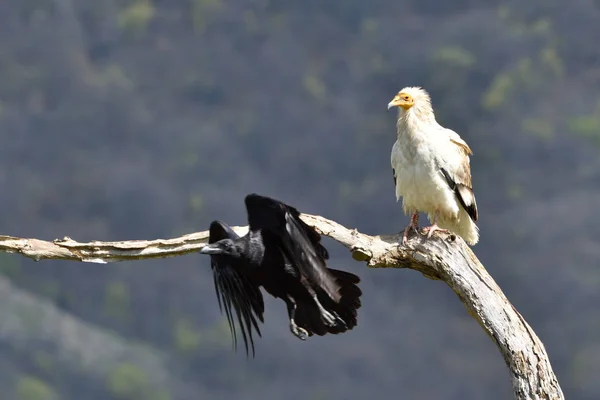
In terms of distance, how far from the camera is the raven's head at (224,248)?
618 centimetres

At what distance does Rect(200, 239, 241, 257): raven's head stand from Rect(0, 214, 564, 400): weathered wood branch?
5.9 inches

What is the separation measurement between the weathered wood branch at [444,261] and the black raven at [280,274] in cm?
18

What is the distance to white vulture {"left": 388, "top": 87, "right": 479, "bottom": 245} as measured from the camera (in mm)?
6723

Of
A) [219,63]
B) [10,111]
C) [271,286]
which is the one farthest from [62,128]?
[271,286]

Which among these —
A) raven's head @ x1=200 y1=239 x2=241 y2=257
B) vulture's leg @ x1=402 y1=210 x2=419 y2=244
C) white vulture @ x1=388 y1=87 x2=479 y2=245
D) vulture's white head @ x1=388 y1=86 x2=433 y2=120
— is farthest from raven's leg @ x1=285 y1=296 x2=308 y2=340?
vulture's white head @ x1=388 y1=86 x2=433 y2=120

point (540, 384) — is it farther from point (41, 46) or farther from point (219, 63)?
point (41, 46)

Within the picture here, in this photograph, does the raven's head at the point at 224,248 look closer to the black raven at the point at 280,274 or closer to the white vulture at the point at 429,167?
the black raven at the point at 280,274

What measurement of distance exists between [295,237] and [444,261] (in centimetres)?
85

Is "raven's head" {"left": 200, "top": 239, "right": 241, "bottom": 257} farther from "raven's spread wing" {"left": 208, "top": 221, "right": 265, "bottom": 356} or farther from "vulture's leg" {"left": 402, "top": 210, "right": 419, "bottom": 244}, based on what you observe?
"vulture's leg" {"left": 402, "top": 210, "right": 419, "bottom": 244}

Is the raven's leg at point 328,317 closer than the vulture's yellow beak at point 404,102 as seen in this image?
Yes

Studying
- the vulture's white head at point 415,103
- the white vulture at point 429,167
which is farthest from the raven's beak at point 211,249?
the vulture's white head at point 415,103

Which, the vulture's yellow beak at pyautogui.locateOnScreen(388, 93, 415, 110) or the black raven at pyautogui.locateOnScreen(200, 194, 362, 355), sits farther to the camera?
the vulture's yellow beak at pyautogui.locateOnScreen(388, 93, 415, 110)

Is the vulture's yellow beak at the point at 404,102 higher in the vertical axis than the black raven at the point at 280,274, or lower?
higher

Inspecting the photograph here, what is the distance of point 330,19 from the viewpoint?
58.1 ft
